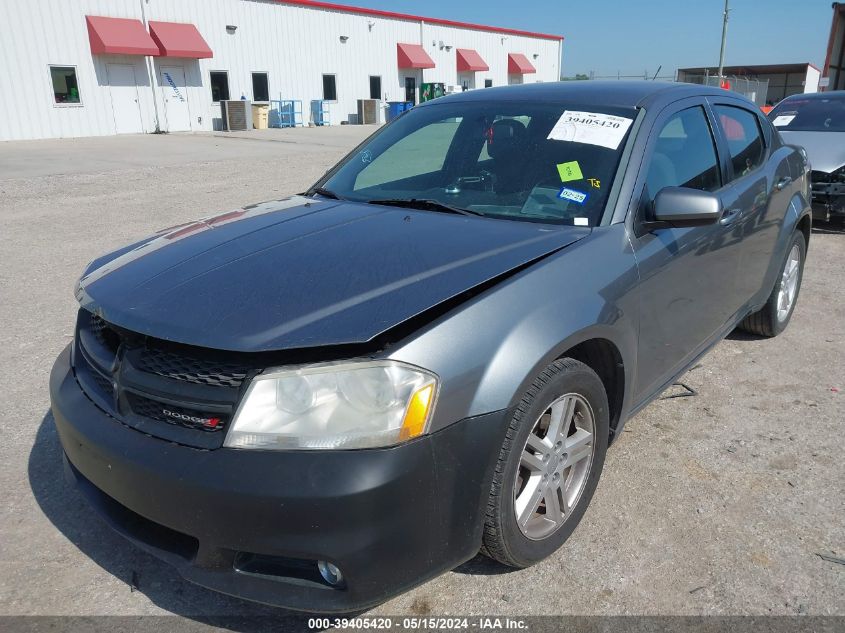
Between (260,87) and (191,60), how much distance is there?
11.2ft

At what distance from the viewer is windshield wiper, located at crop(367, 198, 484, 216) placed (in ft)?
9.42

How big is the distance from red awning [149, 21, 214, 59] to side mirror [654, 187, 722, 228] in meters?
25.3

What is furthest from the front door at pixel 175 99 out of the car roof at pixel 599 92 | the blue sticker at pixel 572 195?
the blue sticker at pixel 572 195

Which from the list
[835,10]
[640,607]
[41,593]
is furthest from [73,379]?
[835,10]

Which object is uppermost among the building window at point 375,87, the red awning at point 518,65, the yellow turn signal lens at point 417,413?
the red awning at point 518,65

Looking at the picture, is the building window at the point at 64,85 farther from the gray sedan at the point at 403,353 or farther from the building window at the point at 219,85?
the gray sedan at the point at 403,353

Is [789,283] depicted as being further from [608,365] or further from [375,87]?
[375,87]

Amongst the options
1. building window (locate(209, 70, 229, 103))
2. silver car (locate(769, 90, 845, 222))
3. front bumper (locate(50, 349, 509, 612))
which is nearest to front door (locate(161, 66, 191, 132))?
building window (locate(209, 70, 229, 103))

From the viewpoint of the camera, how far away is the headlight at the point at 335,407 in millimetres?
1804

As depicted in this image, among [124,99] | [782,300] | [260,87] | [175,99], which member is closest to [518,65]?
[260,87]

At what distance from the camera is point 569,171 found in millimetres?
2859

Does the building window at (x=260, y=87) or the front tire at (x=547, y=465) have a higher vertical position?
the building window at (x=260, y=87)

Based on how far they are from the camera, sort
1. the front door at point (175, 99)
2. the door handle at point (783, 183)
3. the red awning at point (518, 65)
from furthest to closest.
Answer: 1. the red awning at point (518, 65)
2. the front door at point (175, 99)
3. the door handle at point (783, 183)

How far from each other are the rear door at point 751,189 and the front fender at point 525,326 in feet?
4.05
